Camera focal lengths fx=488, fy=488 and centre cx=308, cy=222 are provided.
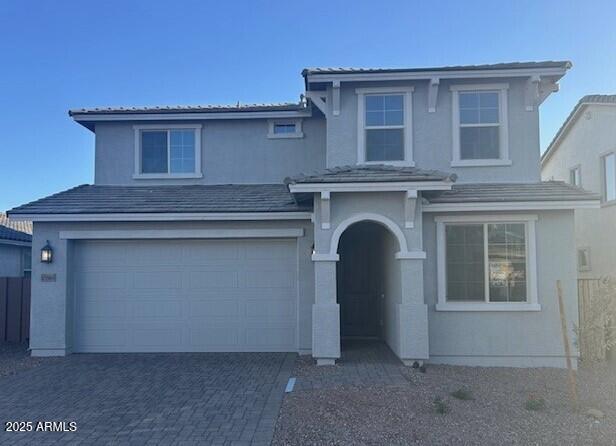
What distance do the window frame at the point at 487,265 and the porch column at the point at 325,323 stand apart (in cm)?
212

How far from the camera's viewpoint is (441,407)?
6477mm

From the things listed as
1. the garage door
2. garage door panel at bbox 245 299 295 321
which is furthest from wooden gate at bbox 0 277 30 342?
garage door panel at bbox 245 299 295 321

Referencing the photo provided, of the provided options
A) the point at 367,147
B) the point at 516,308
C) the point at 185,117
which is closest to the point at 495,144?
the point at 367,147

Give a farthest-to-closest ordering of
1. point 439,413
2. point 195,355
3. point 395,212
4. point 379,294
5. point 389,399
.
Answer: point 379,294
point 195,355
point 395,212
point 389,399
point 439,413

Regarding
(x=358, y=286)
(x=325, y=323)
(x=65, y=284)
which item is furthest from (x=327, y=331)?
(x=65, y=284)

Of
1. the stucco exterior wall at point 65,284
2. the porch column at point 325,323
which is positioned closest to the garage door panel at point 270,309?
the stucco exterior wall at point 65,284

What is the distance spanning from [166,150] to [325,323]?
6.41m

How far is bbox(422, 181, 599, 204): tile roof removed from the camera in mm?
9305

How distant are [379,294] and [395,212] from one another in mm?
3232

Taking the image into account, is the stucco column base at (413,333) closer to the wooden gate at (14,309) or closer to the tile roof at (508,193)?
the tile roof at (508,193)

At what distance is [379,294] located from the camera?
11734 mm

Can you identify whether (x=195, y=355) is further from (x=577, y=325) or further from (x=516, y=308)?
(x=577, y=325)

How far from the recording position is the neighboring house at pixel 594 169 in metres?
14.2

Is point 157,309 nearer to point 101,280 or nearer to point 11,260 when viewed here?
point 101,280
